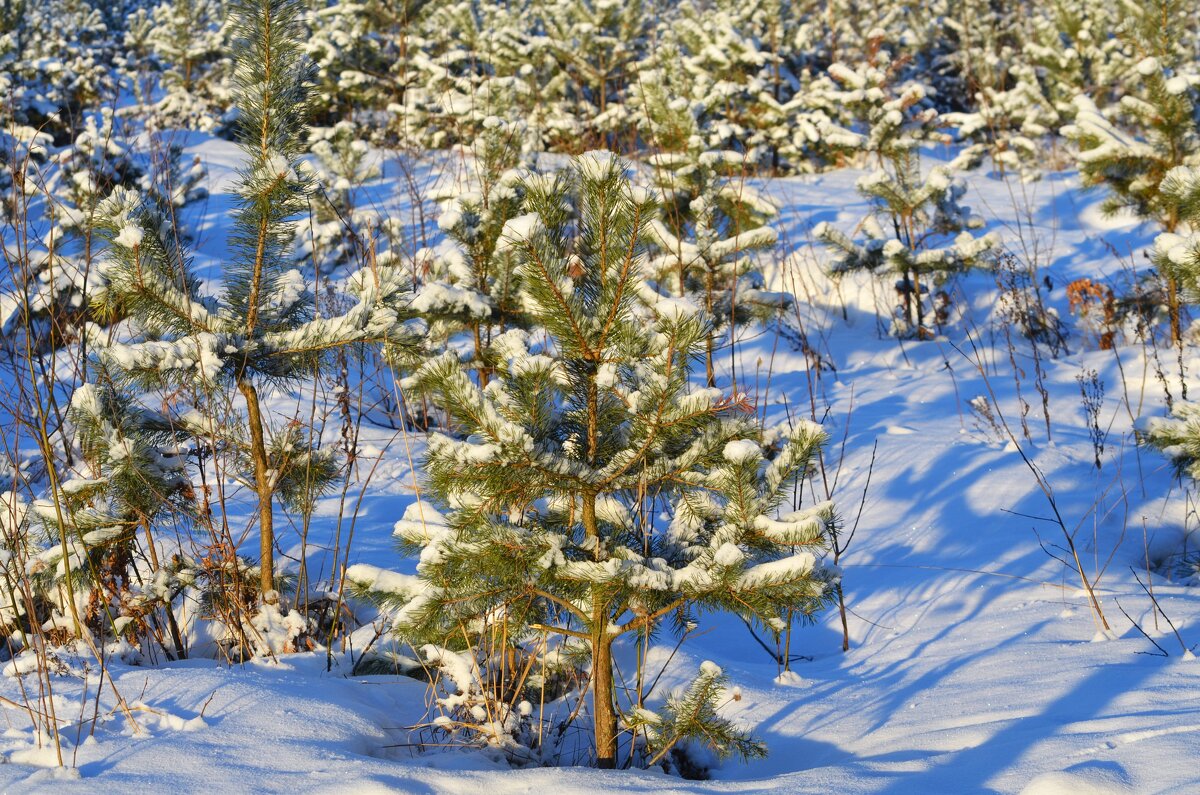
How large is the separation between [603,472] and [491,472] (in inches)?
11.8

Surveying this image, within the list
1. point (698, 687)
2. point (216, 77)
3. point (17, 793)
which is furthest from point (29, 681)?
point (216, 77)

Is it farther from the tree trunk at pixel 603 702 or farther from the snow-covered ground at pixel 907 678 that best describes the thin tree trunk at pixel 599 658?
the snow-covered ground at pixel 907 678

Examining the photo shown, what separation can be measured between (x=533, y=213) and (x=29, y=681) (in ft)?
6.69

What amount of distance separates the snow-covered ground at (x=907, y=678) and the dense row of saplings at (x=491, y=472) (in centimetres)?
23

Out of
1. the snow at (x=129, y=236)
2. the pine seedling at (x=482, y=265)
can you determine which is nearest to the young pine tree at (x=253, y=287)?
the snow at (x=129, y=236)

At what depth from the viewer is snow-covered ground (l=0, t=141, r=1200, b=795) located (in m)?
2.12

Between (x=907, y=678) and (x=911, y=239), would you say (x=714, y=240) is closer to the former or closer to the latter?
(x=911, y=239)

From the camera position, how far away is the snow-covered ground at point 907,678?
212 cm

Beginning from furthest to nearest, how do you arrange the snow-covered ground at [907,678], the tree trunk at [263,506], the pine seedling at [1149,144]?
the pine seedling at [1149,144], the tree trunk at [263,506], the snow-covered ground at [907,678]

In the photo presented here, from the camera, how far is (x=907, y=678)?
302cm

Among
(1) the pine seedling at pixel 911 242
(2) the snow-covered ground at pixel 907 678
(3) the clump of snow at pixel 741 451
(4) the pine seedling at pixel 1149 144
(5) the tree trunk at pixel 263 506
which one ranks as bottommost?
(2) the snow-covered ground at pixel 907 678

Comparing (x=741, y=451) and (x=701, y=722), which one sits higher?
(x=741, y=451)

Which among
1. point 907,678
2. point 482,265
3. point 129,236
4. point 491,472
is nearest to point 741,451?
point 491,472

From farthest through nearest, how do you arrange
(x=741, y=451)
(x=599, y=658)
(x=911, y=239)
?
(x=911, y=239), (x=599, y=658), (x=741, y=451)
